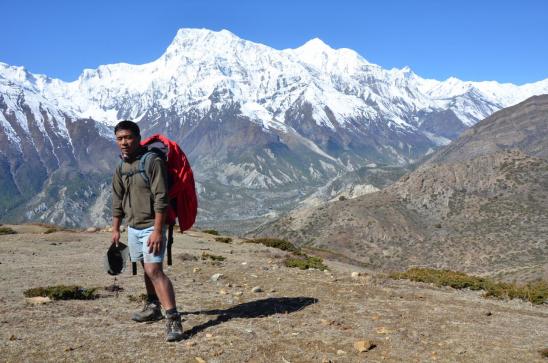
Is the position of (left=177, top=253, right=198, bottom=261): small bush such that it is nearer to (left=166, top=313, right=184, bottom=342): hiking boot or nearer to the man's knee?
the man's knee

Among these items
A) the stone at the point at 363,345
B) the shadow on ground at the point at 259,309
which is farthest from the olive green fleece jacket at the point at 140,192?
the stone at the point at 363,345

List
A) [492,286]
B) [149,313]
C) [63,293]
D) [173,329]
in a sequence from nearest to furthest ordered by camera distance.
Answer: [173,329] → [149,313] → [63,293] → [492,286]

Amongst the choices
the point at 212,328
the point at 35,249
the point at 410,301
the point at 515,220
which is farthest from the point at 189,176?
the point at 515,220

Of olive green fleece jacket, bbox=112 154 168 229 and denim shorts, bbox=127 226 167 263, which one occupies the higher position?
olive green fleece jacket, bbox=112 154 168 229

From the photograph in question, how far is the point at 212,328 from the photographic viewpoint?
10.0m

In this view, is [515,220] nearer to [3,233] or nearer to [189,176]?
[3,233]

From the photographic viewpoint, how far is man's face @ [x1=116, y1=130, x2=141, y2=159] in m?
9.64

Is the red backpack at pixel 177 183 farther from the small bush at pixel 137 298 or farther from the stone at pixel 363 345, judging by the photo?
the stone at pixel 363 345

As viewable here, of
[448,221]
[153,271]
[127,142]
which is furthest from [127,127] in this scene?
[448,221]

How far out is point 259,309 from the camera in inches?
466

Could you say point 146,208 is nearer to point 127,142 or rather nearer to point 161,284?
point 127,142

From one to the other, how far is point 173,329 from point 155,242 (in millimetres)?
1605

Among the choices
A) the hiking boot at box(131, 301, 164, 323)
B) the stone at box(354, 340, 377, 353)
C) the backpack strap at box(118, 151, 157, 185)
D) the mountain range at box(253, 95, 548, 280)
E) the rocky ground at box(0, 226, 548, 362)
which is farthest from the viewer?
the mountain range at box(253, 95, 548, 280)

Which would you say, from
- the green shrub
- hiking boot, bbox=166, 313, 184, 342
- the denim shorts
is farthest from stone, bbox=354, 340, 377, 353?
the green shrub
